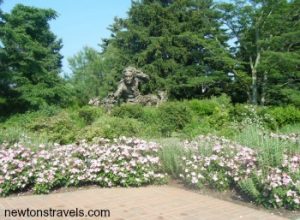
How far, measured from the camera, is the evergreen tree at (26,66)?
21.5 meters

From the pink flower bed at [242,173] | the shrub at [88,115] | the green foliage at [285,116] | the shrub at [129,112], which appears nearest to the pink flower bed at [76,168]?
the pink flower bed at [242,173]

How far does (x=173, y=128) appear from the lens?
15.5m

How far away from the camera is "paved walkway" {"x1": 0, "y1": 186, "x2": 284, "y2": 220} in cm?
505

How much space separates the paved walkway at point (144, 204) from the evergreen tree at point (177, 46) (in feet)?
84.2

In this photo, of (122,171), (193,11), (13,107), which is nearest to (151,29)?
(193,11)

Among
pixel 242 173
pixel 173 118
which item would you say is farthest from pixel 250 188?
pixel 173 118

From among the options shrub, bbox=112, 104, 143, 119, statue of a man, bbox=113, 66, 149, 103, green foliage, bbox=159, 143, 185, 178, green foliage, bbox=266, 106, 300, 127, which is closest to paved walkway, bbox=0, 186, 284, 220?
green foliage, bbox=159, 143, 185, 178

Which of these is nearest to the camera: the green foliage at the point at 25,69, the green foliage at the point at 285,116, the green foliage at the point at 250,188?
the green foliage at the point at 250,188

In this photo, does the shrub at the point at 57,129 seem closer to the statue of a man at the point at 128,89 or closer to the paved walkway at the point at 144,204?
the paved walkway at the point at 144,204

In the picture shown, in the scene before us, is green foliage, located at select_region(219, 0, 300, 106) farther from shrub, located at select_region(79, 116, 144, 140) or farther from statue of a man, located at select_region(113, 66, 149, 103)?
shrub, located at select_region(79, 116, 144, 140)

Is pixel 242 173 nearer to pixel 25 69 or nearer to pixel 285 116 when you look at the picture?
pixel 285 116

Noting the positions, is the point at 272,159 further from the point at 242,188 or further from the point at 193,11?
the point at 193,11

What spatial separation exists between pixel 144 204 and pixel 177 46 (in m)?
30.3

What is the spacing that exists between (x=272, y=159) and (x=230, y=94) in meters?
28.0
